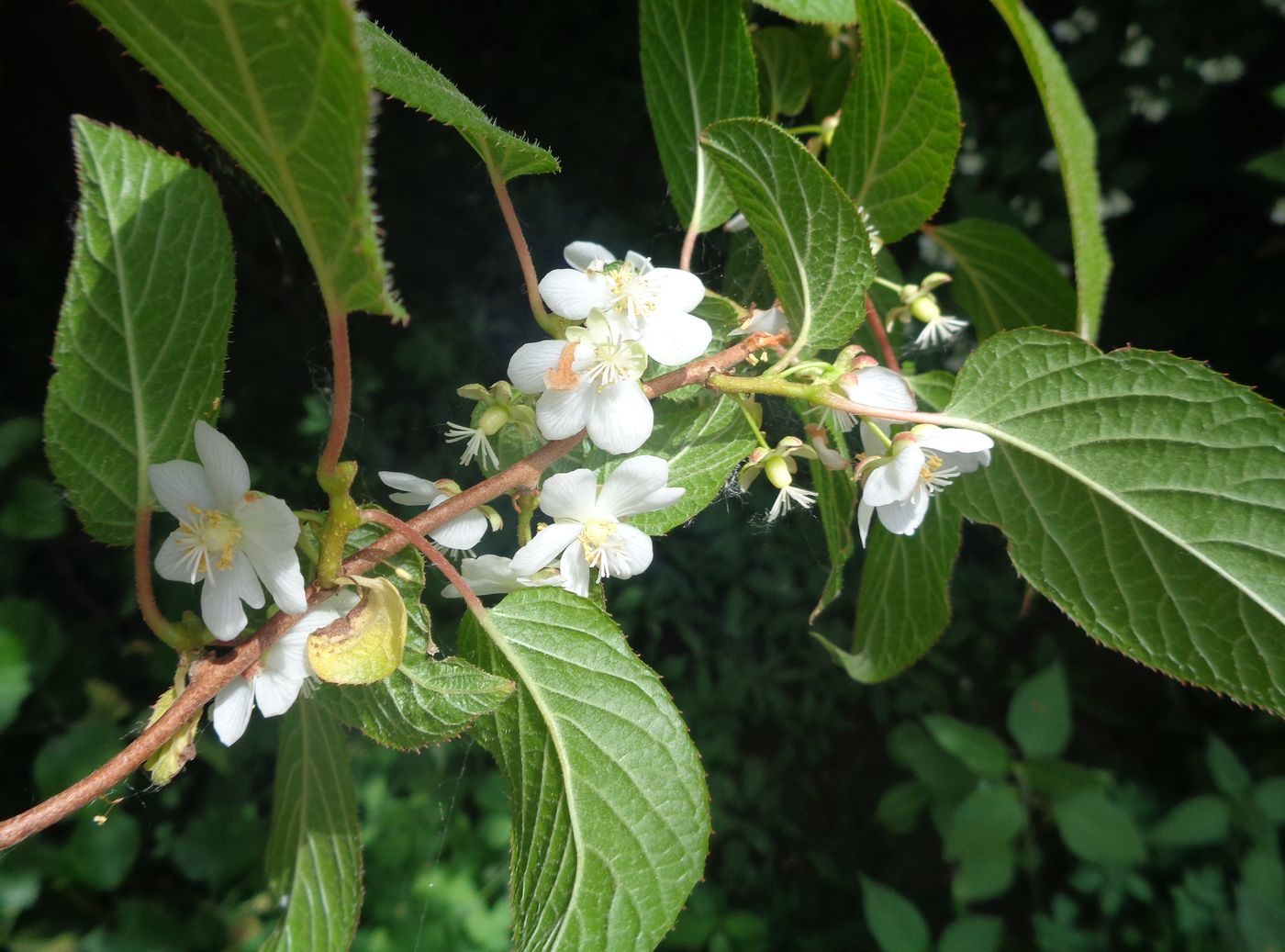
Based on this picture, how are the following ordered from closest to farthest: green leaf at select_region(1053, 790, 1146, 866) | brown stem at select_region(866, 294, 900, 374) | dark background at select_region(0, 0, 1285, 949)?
brown stem at select_region(866, 294, 900, 374), dark background at select_region(0, 0, 1285, 949), green leaf at select_region(1053, 790, 1146, 866)

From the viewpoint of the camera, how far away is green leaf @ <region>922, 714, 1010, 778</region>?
165 cm

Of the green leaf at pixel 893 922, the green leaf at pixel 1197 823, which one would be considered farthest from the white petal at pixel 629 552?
the green leaf at pixel 1197 823

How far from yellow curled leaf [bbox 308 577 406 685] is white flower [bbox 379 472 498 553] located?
65 mm

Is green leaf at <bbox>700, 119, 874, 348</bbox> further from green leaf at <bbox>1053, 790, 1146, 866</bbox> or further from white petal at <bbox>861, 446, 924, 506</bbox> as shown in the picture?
green leaf at <bbox>1053, 790, 1146, 866</bbox>

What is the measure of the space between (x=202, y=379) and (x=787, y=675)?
168 cm

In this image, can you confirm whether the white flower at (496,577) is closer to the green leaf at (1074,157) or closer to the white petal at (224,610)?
the white petal at (224,610)

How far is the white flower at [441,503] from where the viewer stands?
1.79 ft

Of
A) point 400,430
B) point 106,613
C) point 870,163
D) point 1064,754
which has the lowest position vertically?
point 1064,754

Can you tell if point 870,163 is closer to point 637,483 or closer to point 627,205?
point 637,483

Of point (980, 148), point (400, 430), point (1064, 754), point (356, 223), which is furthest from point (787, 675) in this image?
point (356, 223)

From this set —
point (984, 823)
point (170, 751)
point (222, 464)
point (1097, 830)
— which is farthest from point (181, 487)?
point (1097, 830)

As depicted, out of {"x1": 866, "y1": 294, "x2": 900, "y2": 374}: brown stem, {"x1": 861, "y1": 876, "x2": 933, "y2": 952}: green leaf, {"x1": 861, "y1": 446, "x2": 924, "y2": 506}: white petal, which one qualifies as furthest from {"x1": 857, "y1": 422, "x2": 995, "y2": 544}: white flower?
{"x1": 861, "y1": 876, "x2": 933, "y2": 952}: green leaf

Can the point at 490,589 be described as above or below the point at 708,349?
below

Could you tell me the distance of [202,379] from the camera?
19.6 inches
